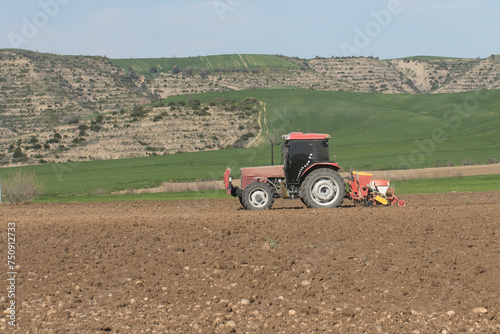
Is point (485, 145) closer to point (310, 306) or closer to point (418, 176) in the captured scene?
point (418, 176)

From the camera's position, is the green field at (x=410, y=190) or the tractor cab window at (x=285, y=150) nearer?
the tractor cab window at (x=285, y=150)

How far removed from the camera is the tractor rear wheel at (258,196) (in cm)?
1784

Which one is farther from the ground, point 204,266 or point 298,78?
point 298,78

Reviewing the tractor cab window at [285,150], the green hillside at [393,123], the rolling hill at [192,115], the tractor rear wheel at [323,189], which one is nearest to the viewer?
the tractor rear wheel at [323,189]

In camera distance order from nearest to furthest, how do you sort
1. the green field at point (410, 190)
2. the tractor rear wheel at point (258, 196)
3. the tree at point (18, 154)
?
1. the tractor rear wheel at point (258, 196)
2. the green field at point (410, 190)
3. the tree at point (18, 154)

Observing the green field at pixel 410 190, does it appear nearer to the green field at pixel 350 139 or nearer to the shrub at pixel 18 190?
the shrub at pixel 18 190

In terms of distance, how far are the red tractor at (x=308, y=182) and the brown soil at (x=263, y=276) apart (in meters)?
3.42

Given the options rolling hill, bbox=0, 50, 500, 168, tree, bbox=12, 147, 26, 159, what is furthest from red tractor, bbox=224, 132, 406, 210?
tree, bbox=12, 147, 26, 159

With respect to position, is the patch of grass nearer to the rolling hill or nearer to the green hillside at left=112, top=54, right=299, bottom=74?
the rolling hill

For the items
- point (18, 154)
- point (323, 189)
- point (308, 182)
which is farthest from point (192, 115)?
point (308, 182)

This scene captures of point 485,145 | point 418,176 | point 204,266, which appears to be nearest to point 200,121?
point 485,145

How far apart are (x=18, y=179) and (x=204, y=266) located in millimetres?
22792

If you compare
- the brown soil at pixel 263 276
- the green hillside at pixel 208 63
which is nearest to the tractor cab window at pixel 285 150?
the brown soil at pixel 263 276

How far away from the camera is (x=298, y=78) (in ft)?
485
